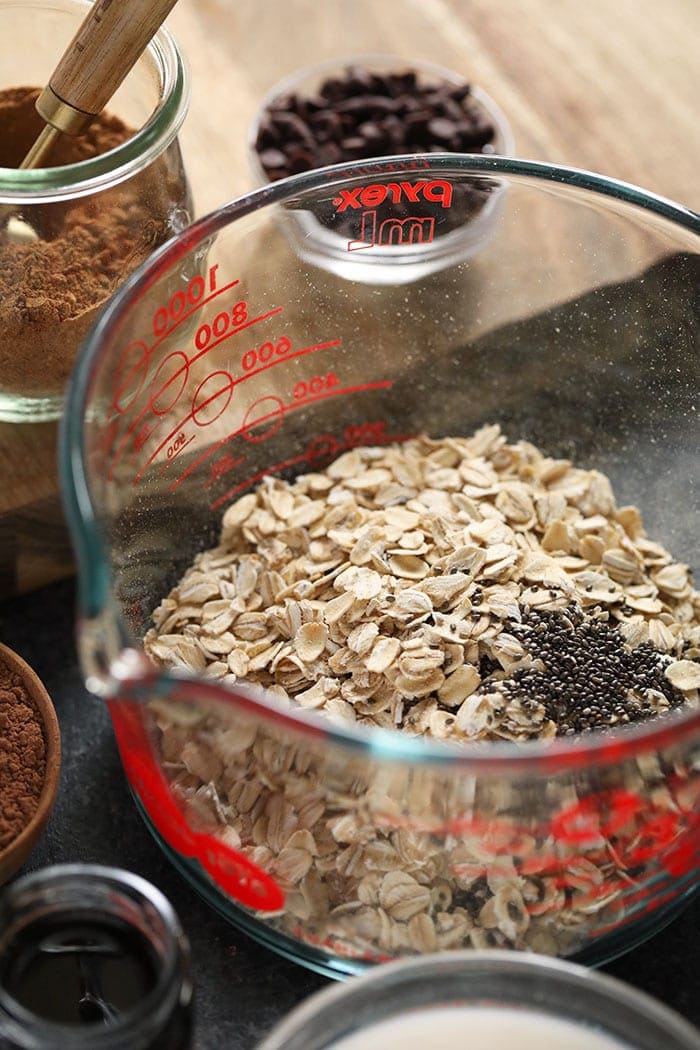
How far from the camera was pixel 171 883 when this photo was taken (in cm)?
96

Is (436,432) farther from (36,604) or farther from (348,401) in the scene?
(36,604)

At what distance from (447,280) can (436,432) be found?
0.13 meters

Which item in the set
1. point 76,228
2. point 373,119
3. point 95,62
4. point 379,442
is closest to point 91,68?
point 95,62

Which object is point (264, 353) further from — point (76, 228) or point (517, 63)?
point (517, 63)

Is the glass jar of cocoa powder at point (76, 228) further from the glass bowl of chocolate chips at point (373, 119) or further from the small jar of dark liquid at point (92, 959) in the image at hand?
the small jar of dark liquid at point (92, 959)

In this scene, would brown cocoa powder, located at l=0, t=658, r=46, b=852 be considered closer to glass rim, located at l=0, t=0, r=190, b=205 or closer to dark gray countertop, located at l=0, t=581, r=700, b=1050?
dark gray countertop, located at l=0, t=581, r=700, b=1050

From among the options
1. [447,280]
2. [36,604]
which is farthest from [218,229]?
[36,604]

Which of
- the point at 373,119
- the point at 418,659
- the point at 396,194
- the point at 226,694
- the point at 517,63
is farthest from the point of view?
the point at 517,63

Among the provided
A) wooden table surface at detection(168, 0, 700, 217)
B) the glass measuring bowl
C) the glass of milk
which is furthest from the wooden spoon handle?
the glass of milk

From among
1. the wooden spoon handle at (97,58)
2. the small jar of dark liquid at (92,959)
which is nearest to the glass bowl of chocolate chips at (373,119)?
the wooden spoon handle at (97,58)

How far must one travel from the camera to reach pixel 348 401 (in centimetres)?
112

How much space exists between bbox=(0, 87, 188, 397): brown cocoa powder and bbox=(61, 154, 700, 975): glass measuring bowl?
3.1 inches

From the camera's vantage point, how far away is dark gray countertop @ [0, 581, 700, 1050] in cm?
90

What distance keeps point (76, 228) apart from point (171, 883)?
0.46 meters
